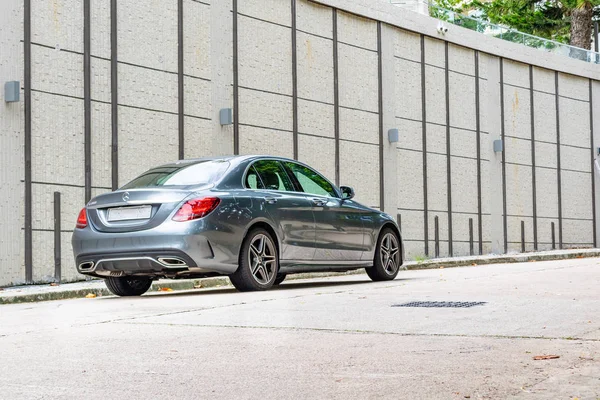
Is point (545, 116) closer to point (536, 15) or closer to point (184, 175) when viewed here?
point (536, 15)

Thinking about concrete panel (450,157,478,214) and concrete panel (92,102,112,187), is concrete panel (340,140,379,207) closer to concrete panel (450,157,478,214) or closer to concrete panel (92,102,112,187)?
concrete panel (450,157,478,214)

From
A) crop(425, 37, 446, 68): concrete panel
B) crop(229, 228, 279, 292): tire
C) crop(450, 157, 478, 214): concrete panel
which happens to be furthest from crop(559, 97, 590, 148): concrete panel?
crop(229, 228, 279, 292): tire

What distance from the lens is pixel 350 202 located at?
44.3ft

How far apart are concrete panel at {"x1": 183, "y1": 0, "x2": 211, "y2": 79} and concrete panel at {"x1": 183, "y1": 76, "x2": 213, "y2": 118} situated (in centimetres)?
15

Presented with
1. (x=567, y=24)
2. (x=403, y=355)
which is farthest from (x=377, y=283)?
(x=567, y=24)

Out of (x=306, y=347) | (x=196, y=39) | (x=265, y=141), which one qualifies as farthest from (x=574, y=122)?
(x=306, y=347)

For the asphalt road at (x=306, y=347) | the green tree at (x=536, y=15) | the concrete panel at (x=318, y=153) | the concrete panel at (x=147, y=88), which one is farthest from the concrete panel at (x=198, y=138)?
the green tree at (x=536, y=15)

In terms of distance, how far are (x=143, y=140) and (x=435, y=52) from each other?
11.2m

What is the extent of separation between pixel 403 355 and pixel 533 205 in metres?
24.6

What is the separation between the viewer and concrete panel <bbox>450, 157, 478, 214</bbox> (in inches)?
1072

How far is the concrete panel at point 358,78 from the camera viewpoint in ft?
77.9

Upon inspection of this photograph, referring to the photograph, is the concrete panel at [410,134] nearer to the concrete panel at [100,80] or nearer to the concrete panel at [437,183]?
the concrete panel at [437,183]

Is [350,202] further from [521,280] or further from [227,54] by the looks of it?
[227,54]

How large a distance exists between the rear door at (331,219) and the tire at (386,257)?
1.49ft
